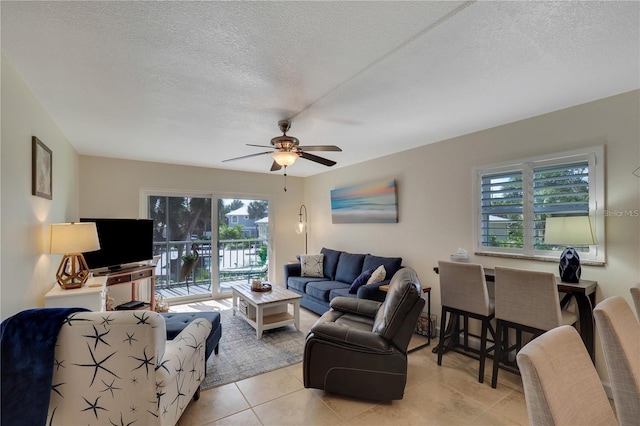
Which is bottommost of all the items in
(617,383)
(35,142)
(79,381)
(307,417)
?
(307,417)

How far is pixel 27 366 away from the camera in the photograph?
4.72 feet

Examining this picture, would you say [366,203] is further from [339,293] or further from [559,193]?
[559,193]

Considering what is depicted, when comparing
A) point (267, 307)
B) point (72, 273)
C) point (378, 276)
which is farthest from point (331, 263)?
point (72, 273)

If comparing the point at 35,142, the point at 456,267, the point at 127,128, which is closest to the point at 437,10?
the point at 456,267

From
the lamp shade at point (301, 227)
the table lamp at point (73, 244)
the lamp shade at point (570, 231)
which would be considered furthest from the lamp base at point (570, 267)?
Result: the table lamp at point (73, 244)

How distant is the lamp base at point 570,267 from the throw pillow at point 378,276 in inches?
71.4

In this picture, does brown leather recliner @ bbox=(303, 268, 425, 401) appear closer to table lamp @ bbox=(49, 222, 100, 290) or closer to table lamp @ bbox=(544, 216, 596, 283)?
table lamp @ bbox=(544, 216, 596, 283)

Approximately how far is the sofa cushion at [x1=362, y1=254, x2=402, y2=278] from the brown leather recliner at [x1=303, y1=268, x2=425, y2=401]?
1.59 m

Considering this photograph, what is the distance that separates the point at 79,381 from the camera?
5.06ft

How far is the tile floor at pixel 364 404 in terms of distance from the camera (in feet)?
6.84

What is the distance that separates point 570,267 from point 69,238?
4.27 m

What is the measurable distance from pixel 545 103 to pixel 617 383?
7.33ft

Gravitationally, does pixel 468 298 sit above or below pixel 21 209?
below

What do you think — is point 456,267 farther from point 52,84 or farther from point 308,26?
point 52,84
